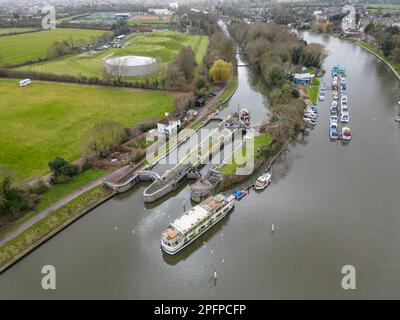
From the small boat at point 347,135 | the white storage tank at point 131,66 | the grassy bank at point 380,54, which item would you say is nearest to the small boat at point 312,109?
the small boat at point 347,135

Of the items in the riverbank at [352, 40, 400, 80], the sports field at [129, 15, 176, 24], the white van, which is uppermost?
the sports field at [129, 15, 176, 24]

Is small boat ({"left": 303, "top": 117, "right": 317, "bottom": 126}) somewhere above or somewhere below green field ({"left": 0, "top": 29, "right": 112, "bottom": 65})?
below

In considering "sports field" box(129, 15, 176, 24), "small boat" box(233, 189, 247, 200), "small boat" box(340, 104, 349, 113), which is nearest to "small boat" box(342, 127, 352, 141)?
"small boat" box(340, 104, 349, 113)

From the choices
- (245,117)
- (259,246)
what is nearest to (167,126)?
(245,117)

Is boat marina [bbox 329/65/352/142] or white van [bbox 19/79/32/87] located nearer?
boat marina [bbox 329/65/352/142]

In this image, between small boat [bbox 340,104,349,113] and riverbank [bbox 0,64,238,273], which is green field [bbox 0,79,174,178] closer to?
riverbank [bbox 0,64,238,273]

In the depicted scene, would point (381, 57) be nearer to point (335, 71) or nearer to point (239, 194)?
A: point (335, 71)

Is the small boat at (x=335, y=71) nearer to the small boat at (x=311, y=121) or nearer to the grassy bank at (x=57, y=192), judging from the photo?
the small boat at (x=311, y=121)
